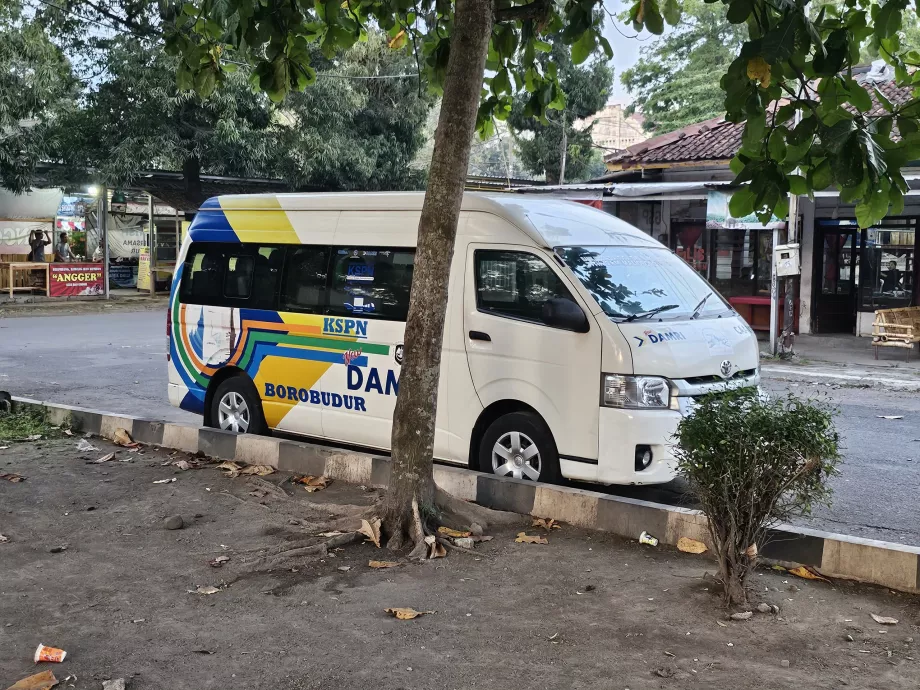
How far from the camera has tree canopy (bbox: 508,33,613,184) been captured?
3275cm

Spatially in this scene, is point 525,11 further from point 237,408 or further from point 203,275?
point 237,408

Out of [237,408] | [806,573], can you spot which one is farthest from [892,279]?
[806,573]

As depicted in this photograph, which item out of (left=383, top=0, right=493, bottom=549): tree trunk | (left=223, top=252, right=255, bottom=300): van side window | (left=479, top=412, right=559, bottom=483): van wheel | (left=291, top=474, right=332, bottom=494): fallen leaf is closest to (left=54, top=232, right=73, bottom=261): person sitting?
(left=223, top=252, right=255, bottom=300): van side window

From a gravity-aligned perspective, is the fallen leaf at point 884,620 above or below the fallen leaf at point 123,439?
below

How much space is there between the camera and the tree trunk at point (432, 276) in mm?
5523

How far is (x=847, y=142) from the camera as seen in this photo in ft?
13.4

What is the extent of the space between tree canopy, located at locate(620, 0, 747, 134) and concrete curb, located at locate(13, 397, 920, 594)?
2724 cm

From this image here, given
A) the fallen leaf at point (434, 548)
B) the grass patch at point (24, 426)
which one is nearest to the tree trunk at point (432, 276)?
the fallen leaf at point (434, 548)

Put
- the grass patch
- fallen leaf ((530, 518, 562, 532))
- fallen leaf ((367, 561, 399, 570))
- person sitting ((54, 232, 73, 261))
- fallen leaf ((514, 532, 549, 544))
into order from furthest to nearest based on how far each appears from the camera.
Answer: person sitting ((54, 232, 73, 261)) → the grass patch → fallen leaf ((530, 518, 562, 532)) → fallen leaf ((514, 532, 549, 544)) → fallen leaf ((367, 561, 399, 570))

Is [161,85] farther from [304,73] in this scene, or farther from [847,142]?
[847,142]

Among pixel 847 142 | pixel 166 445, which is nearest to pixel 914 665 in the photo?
pixel 847 142

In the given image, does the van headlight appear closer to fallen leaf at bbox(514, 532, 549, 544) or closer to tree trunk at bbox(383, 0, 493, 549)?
fallen leaf at bbox(514, 532, 549, 544)

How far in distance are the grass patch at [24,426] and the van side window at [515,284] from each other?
452cm

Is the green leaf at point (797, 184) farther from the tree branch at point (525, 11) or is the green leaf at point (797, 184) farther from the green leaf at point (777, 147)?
the tree branch at point (525, 11)
